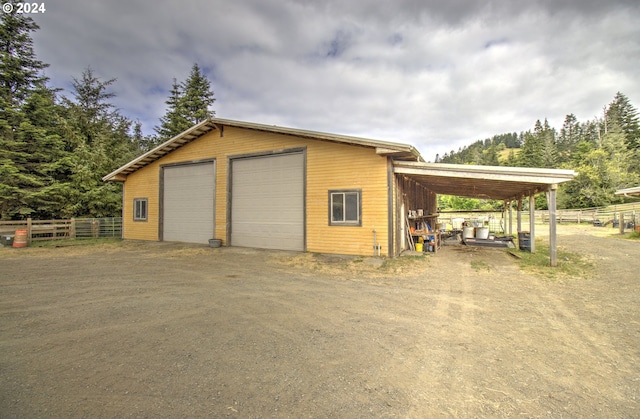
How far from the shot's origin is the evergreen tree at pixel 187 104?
30.4 meters

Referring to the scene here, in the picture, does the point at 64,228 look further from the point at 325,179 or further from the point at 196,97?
the point at 196,97

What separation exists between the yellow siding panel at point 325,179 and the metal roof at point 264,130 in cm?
Answer: 34

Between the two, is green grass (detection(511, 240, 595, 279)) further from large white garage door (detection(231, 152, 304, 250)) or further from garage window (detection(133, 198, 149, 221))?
garage window (detection(133, 198, 149, 221))

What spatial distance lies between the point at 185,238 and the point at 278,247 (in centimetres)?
588

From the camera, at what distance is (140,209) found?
53.9ft

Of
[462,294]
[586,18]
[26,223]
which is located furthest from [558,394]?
[26,223]

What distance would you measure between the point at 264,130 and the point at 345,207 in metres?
5.02

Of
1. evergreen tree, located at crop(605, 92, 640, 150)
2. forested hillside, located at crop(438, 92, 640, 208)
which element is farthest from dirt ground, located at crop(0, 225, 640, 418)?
evergreen tree, located at crop(605, 92, 640, 150)

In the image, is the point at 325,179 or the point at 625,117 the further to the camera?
the point at 625,117

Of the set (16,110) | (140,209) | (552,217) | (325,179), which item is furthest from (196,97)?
(552,217)

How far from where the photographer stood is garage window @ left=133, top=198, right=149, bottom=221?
1617cm

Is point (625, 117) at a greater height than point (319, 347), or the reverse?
point (625, 117)

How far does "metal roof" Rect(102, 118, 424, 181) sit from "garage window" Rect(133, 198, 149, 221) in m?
1.83

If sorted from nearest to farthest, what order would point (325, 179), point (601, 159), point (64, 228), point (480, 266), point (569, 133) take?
point (480, 266)
point (325, 179)
point (64, 228)
point (601, 159)
point (569, 133)
